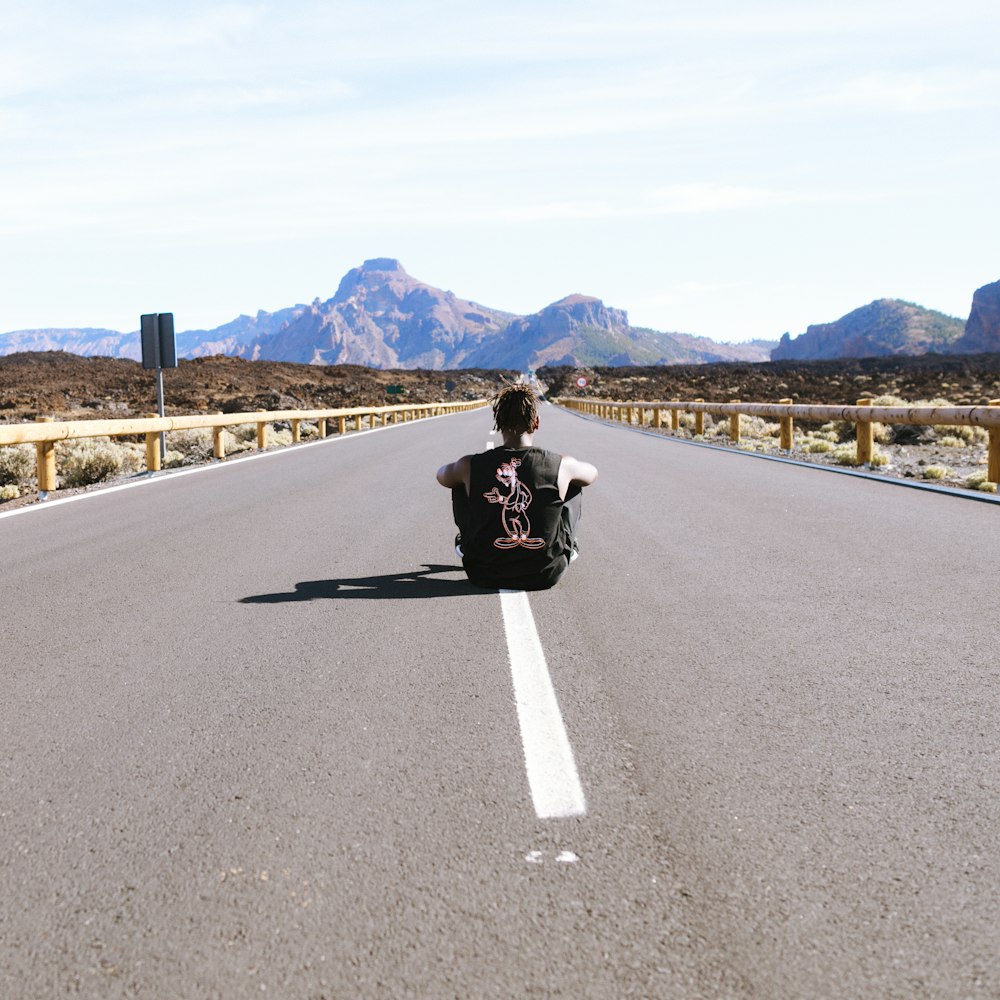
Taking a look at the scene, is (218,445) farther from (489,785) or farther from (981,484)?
(489,785)

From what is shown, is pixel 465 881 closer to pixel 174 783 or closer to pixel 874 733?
pixel 174 783

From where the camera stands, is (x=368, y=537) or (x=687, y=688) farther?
(x=368, y=537)

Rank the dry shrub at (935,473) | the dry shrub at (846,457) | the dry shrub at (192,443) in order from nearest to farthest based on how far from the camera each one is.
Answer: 1. the dry shrub at (935,473)
2. the dry shrub at (846,457)
3. the dry shrub at (192,443)

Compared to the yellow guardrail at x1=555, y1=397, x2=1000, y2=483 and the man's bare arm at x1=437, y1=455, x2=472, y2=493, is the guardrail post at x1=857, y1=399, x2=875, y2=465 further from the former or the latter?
the man's bare arm at x1=437, y1=455, x2=472, y2=493

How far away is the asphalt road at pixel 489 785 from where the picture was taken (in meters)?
2.37

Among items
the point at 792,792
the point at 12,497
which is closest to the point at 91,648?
the point at 792,792

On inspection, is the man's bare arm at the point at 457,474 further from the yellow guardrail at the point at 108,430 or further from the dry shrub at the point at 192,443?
the dry shrub at the point at 192,443

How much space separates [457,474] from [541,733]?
2814 mm

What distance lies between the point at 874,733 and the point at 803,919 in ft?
4.95

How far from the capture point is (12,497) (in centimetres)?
1409

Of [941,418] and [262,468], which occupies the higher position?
[941,418]

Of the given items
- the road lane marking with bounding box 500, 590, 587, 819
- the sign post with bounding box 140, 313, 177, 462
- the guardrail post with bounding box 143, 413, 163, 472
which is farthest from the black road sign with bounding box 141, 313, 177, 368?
the road lane marking with bounding box 500, 590, 587, 819

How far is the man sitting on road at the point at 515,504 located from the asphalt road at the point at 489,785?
22 cm

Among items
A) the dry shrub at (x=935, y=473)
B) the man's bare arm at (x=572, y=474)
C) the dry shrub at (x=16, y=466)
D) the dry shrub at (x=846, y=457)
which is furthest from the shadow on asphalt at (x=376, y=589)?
the dry shrub at (x=846, y=457)
